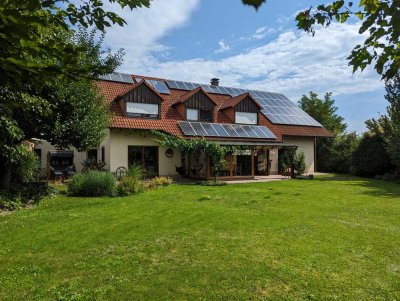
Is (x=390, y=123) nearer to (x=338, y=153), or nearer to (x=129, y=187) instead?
(x=338, y=153)

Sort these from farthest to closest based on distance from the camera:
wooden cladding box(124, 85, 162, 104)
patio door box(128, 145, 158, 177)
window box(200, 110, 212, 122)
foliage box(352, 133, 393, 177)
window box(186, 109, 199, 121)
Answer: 1. window box(200, 110, 212, 122)
2. window box(186, 109, 199, 121)
3. foliage box(352, 133, 393, 177)
4. wooden cladding box(124, 85, 162, 104)
5. patio door box(128, 145, 158, 177)

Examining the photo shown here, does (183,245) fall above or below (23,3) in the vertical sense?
below

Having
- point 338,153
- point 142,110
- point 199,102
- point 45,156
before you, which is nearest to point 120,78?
point 142,110

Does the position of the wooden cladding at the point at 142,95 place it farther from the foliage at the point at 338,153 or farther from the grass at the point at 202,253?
the foliage at the point at 338,153

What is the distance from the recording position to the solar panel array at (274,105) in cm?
2888

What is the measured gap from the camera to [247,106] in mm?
26906

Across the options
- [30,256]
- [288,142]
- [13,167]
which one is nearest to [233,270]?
[30,256]

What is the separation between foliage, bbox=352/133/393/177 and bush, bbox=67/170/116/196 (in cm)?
1786

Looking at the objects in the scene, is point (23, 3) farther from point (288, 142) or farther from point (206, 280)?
point (288, 142)

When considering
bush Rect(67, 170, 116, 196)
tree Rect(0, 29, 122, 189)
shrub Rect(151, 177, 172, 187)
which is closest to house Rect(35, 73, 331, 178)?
shrub Rect(151, 177, 172, 187)

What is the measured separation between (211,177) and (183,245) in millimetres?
15027

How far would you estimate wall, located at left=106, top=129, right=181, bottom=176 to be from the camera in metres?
21.2

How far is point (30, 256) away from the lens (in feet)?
20.4

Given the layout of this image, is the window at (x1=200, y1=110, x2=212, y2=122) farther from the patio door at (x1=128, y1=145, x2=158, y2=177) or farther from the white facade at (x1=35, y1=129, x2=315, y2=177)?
the patio door at (x1=128, y1=145, x2=158, y2=177)
